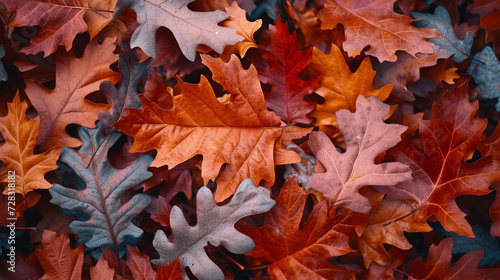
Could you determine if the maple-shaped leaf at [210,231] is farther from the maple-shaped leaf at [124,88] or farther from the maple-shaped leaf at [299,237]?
the maple-shaped leaf at [124,88]

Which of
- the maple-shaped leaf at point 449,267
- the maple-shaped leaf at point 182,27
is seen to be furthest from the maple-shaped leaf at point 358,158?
the maple-shaped leaf at point 182,27

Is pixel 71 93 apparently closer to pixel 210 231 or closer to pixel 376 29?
pixel 210 231

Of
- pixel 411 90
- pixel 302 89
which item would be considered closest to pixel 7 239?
pixel 302 89

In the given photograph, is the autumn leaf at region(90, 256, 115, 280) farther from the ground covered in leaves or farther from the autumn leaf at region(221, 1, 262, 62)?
the autumn leaf at region(221, 1, 262, 62)

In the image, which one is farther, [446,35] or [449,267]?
[446,35]

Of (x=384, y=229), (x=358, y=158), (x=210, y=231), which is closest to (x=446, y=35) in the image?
(x=358, y=158)

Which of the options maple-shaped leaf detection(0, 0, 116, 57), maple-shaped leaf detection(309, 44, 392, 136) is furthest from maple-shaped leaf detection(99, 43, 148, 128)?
maple-shaped leaf detection(309, 44, 392, 136)
